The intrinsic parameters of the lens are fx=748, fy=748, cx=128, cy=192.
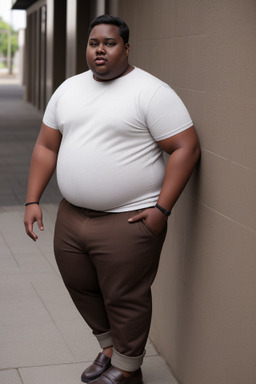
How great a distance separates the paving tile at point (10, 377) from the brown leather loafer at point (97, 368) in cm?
35

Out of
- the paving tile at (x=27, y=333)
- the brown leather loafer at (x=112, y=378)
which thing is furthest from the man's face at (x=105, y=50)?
the paving tile at (x=27, y=333)

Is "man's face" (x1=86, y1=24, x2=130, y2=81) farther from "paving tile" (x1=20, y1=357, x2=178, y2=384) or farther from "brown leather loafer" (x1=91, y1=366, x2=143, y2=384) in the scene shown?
"paving tile" (x1=20, y1=357, x2=178, y2=384)

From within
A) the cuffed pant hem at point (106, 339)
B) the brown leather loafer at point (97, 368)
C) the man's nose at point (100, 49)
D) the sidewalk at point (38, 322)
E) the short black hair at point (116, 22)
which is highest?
the short black hair at point (116, 22)

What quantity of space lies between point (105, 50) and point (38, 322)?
6.96 feet

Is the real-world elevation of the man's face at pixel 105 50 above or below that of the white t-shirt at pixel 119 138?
above

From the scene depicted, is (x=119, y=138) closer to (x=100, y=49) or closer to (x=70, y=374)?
(x=100, y=49)

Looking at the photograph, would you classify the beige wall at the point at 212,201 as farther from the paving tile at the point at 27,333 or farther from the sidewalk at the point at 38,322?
the paving tile at the point at 27,333

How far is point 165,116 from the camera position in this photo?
10.6ft

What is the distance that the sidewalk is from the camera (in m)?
4.00

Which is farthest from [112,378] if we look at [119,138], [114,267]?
[119,138]

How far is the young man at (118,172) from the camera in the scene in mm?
3258

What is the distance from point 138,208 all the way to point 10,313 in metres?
1.89

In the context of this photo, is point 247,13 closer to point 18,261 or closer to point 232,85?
point 232,85

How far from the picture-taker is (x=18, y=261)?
6.21 m
